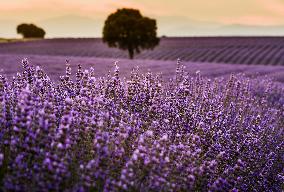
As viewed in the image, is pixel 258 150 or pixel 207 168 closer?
pixel 207 168

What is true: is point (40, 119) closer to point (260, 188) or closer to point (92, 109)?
point (92, 109)

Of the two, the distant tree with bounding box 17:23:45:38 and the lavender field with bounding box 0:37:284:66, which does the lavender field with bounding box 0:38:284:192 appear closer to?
the lavender field with bounding box 0:37:284:66

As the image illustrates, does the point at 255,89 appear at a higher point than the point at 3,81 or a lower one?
lower

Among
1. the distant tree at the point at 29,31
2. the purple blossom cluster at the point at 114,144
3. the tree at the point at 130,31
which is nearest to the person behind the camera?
the purple blossom cluster at the point at 114,144

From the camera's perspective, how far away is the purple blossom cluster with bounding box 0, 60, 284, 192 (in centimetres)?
237

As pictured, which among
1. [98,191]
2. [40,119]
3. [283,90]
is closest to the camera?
[40,119]

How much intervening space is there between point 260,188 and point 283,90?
5.14 metres

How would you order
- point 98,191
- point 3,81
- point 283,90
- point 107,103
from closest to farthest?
1. point 98,191
2. point 3,81
3. point 107,103
4. point 283,90

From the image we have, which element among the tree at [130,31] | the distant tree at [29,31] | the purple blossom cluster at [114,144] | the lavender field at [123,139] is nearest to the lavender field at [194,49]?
the tree at [130,31]

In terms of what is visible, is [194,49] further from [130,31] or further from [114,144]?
[114,144]

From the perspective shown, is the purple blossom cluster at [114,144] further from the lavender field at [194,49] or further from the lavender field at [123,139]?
the lavender field at [194,49]

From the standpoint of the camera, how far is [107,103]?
3.74 meters

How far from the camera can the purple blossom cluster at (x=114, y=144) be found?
2.37 metres

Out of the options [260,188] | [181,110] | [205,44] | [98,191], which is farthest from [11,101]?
[205,44]
